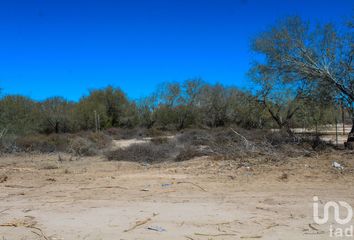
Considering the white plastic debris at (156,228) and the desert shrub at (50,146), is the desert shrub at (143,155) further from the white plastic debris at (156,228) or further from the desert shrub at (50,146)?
the white plastic debris at (156,228)

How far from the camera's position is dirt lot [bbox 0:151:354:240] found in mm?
6676

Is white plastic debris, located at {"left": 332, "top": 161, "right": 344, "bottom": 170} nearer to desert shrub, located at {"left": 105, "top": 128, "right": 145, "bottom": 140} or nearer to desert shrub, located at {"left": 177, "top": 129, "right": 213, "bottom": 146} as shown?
desert shrub, located at {"left": 177, "top": 129, "right": 213, "bottom": 146}

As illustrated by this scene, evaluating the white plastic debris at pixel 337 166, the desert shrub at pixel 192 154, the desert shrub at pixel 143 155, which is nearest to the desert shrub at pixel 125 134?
the desert shrub at pixel 143 155

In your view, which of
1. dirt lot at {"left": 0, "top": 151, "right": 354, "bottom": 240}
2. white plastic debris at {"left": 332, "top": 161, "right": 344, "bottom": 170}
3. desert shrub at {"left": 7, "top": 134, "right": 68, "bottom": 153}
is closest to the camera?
dirt lot at {"left": 0, "top": 151, "right": 354, "bottom": 240}

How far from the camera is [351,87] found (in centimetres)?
1625

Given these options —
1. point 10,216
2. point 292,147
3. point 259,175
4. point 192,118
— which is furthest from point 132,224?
point 192,118

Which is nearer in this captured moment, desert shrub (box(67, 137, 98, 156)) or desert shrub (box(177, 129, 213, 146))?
desert shrub (box(177, 129, 213, 146))

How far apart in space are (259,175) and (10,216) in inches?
249

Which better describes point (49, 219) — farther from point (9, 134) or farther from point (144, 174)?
point (9, 134)

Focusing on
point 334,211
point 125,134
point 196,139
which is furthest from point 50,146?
point 334,211

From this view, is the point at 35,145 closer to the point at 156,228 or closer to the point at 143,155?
the point at 143,155

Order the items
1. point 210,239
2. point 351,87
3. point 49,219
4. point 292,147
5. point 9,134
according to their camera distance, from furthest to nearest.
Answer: point 9,134
point 351,87
point 292,147
point 49,219
point 210,239

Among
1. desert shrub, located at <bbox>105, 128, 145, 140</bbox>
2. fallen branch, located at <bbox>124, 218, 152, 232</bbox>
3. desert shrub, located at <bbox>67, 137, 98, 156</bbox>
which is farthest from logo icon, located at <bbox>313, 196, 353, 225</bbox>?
desert shrub, located at <bbox>105, 128, 145, 140</bbox>

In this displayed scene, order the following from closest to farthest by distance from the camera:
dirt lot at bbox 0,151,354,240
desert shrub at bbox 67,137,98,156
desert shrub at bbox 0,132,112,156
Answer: dirt lot at bbox 0,151,354,240 → desert shrub at bbox 67,137,98,156 → desert shrub at bbox 0,132,112,156
